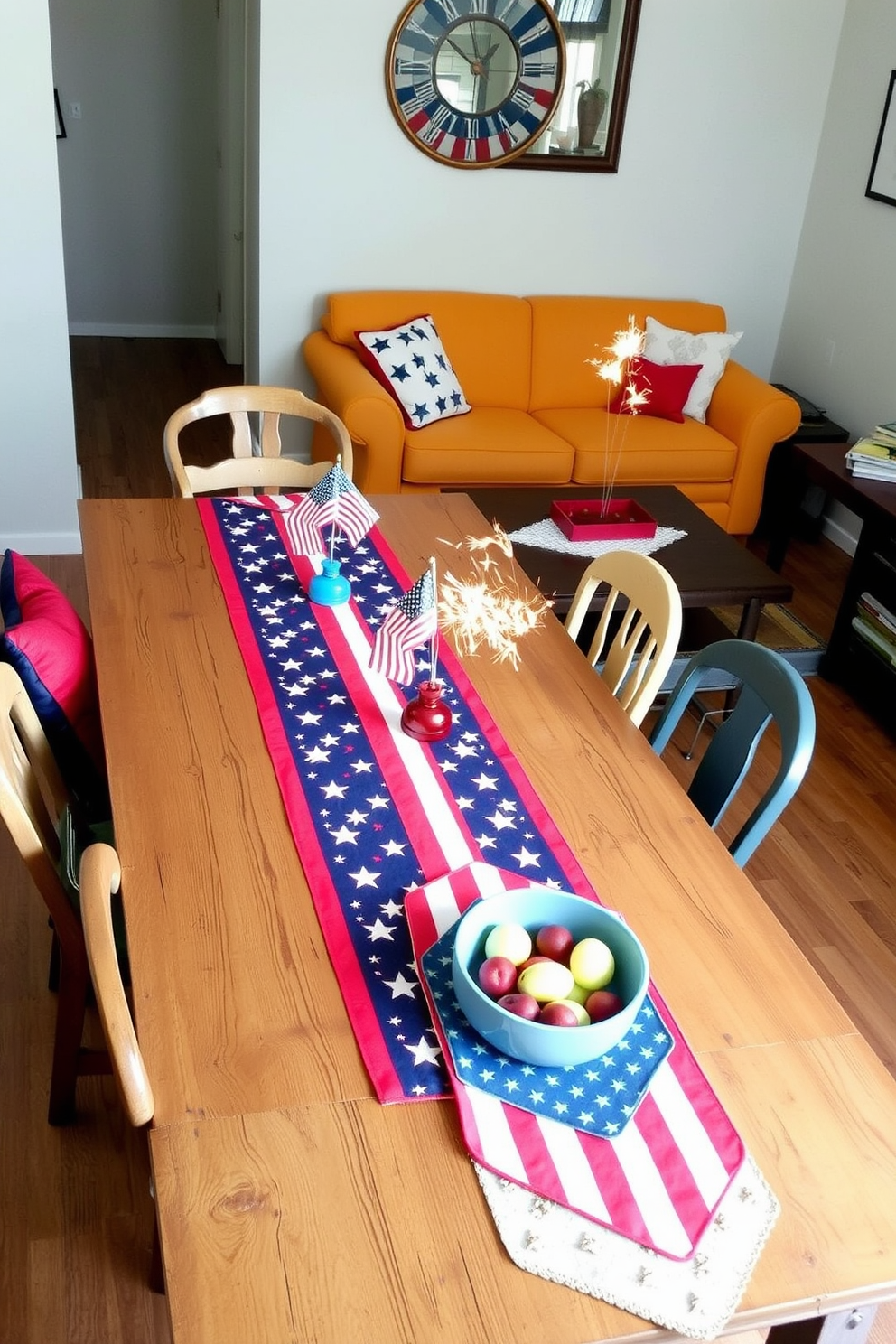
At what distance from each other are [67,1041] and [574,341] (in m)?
3.60

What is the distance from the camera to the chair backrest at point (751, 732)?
6.12ft

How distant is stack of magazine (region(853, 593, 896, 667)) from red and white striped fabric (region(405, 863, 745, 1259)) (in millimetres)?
2557

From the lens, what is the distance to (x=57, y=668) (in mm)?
2049

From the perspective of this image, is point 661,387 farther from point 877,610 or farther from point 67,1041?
point 67,1041

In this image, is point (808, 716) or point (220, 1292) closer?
point (220, 1292)

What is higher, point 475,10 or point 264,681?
point 475,10

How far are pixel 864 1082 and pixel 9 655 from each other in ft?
4.67

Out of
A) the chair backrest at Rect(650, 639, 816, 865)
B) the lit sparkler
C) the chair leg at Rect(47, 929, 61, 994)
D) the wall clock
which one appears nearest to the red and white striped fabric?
the chair backrest at Rect(650, 639, 816, 865)

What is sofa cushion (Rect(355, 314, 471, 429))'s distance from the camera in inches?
172

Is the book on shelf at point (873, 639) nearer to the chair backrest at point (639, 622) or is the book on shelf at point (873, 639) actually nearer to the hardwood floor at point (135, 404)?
the chair backrest at point (639, 622)

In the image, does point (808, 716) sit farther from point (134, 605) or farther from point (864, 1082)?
point (134, 605)

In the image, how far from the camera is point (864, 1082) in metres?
1.46

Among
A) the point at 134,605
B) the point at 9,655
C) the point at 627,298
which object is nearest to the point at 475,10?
the point at 627,298

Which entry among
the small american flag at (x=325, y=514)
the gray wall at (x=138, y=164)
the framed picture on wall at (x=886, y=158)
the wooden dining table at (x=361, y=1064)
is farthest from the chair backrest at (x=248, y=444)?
the gray wall at (x=138, y=164)
